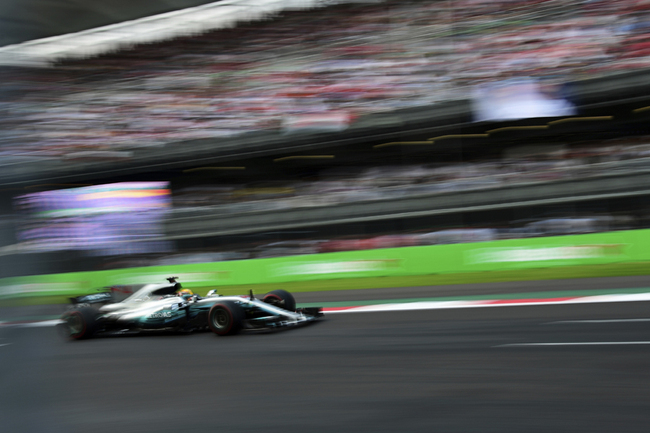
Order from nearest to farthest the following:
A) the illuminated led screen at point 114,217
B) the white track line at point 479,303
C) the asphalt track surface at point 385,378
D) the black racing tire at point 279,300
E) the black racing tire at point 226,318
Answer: the asphalt track surface at point 385,378 < the black racing tire at point 226,318 < the black racing tire at point 279,300 < the white track line at point 479,303 < the illuminated led screen at point 114,217

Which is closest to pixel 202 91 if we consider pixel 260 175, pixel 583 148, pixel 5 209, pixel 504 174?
pixel 260 175

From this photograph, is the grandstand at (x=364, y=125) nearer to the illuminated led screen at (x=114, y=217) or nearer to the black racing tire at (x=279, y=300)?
the illuminated led screen at (x=114, y=217)

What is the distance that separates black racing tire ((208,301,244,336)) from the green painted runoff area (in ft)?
10.8

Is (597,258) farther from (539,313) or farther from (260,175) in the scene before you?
(260,175)

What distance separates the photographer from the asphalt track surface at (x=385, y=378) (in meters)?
3.54

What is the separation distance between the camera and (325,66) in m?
17.4

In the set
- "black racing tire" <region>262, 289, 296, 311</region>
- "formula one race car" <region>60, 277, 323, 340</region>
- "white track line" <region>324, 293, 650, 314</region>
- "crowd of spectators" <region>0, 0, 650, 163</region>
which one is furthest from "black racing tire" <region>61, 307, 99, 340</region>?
"crowd of spectators" <region>0, 0, 650, 163</region>

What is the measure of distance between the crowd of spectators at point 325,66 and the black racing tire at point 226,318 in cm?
642

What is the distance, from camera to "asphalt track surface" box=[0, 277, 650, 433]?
3535 millimetres

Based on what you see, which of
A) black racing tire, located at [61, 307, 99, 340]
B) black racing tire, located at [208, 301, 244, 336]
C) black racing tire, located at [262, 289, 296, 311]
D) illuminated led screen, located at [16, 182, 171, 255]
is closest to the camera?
black racing tire, located at [208, 301, 244, 336]

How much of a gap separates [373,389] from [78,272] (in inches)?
470

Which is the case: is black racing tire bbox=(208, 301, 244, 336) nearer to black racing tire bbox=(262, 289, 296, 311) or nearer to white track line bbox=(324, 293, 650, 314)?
black racing tire bbox=(262, 289, 296, 311)

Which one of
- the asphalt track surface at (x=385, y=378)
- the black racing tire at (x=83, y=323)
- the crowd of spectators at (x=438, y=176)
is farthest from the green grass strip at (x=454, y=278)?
the black racing tire at (x=83, y=323)

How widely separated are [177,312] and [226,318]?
0.74 meters
